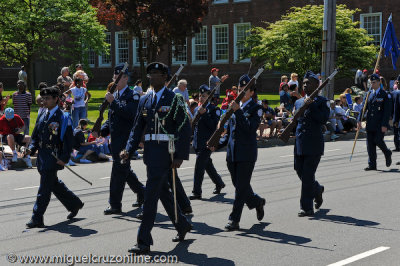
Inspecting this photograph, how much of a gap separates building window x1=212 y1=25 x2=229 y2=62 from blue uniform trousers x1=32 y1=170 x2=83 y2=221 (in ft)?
122

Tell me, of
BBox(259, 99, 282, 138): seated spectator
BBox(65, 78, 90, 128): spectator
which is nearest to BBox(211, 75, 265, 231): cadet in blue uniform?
BBox(65, 78, 90, 128): spectator

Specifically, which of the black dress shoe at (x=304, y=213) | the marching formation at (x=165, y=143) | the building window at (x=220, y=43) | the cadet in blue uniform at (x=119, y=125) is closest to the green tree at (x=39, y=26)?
the building window at (x=220, y=43)

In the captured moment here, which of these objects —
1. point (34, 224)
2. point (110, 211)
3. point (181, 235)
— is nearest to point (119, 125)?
point (110, 211)

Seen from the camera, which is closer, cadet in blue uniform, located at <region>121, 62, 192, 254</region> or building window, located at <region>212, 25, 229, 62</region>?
cadet in blue uniform, located at <region>121, 62, 192, 254</region>

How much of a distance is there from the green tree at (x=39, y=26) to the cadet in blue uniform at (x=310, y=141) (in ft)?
72.5

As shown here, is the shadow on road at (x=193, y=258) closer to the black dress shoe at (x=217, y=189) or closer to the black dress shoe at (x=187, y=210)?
the black dress shoe at (x=187, y=210)

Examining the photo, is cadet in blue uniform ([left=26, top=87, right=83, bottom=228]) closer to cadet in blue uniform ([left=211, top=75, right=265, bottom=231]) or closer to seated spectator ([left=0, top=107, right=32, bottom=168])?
cadet in blue uniform ([left=211, top=75, right=265, bottom=231])

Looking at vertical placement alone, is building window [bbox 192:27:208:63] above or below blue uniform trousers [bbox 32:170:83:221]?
above

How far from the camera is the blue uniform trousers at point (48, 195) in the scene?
29.1ft

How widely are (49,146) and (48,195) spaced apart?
2.11 ft

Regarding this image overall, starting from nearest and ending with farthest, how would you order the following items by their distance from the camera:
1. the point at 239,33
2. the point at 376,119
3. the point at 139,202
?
the point at 139,202
the point at 376,119
the point at 239,33

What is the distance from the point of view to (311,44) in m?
32.0

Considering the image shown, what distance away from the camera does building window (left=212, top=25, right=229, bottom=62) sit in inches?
1821

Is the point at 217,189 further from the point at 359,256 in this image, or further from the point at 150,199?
the point at 359,256
